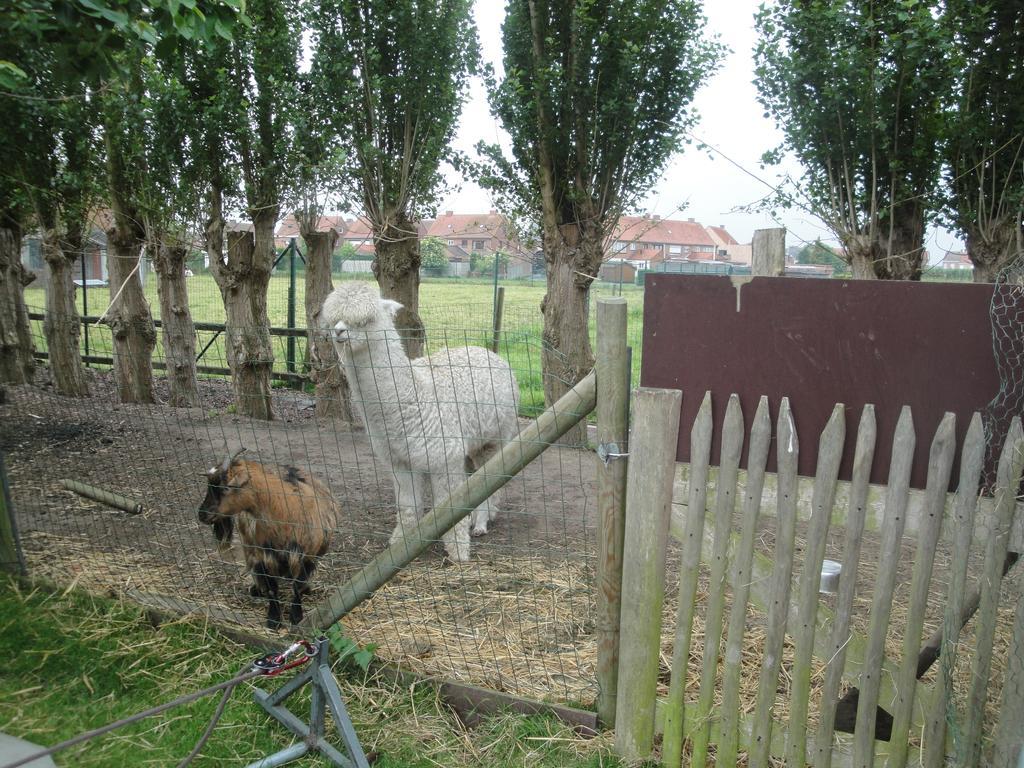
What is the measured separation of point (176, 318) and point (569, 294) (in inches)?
217

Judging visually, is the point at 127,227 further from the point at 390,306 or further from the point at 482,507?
the point at 482,507

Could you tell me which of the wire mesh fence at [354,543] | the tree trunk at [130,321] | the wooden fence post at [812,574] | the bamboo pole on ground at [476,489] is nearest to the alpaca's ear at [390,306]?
the wire mesh fence at [354,543]

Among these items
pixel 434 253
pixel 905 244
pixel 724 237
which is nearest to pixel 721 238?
pixel 724 237

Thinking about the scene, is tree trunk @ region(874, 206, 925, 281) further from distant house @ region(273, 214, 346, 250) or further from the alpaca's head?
distant house @ region(273, 214, 346, 250)

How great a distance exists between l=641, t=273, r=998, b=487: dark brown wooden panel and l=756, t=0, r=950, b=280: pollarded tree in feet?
14.9

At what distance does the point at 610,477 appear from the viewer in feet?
9.85

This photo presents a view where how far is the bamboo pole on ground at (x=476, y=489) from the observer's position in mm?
3016

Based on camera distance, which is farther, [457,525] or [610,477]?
[457,525]

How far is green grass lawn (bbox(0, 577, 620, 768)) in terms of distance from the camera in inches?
124

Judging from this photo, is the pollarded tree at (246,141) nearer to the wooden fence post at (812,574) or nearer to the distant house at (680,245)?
the wooden fence post at (812,574)

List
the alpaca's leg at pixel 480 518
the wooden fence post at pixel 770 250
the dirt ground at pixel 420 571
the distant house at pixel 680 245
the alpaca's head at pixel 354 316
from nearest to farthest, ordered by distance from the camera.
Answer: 1. the wooden fence post at pixel 770 250
2. the dirt ground at pixel 420 571
3. the alpaca's head at pixel 354 316
4. the alpaca's leg at pixel 480 518
5. the distant house at pixel 680 245

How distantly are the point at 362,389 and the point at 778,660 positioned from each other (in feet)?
11.5

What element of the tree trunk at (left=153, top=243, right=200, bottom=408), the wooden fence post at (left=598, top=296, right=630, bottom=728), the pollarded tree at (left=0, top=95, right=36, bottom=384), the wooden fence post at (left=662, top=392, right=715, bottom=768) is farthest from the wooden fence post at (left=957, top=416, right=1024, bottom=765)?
the tree trunk at (left=153, top=243, right=200, bottom=408)

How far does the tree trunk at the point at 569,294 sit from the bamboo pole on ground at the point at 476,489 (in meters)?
5.05
